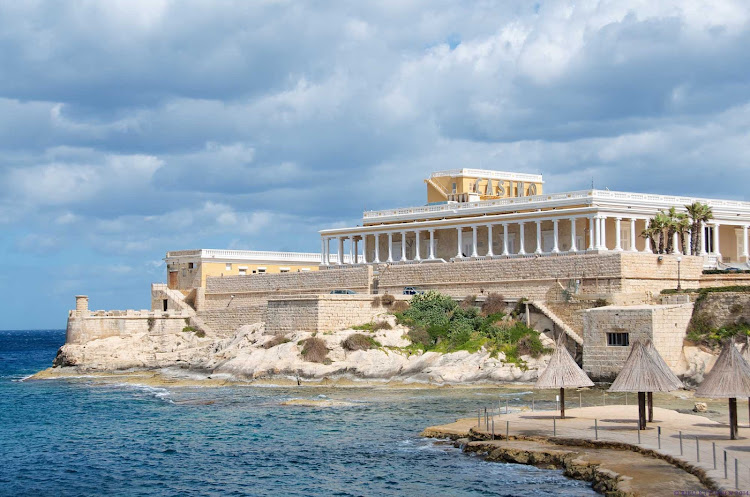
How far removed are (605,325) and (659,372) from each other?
51.5 ft

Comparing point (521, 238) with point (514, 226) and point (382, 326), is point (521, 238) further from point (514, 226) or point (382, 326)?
point (382, 326)

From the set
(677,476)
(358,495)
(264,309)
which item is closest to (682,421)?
(677,476)

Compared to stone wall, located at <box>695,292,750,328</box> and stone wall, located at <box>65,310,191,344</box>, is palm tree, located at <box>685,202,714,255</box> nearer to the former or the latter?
stone wall, located at <box>695,292,750,328</box>

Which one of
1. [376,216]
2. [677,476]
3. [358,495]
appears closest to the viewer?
[677,476]

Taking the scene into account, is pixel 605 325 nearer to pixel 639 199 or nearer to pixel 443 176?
pixel 639 199

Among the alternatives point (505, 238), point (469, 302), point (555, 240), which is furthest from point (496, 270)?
point (505, 238)

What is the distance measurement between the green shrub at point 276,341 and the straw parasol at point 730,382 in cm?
2940

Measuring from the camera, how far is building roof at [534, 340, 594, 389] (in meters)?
31.3

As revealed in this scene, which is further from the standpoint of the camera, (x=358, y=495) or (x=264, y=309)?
(x=264, y=309)

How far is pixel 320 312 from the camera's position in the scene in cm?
5288

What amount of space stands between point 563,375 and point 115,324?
39.2 m

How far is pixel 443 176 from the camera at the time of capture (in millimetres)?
71688

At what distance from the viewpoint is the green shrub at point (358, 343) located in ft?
164

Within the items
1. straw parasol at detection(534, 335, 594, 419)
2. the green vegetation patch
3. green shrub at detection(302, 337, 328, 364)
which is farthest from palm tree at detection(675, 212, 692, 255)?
straw parasol at detection(534, 335, 594, 419)
